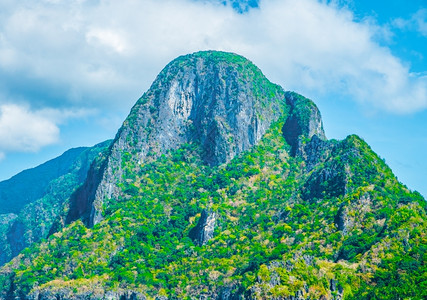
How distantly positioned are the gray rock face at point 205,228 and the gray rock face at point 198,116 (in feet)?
121

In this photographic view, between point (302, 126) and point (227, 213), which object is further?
point (302, 126)

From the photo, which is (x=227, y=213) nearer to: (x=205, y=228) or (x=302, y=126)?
(x=205, y=228)

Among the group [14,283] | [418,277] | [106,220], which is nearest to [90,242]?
[106,220]

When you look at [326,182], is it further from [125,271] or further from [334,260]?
[125,271]

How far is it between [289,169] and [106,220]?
2345 inches

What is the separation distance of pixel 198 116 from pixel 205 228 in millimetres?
64503

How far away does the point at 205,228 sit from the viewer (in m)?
130

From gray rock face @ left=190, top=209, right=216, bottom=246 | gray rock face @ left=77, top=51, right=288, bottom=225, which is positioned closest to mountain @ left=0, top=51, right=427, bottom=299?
gray rock face @ left=190, top=209, right=216, bottom=246

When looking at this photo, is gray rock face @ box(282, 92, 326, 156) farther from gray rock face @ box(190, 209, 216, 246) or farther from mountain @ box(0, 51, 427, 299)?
gray rock face @ box(190, 209, 216, 246)

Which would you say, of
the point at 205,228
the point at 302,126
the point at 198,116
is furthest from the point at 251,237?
the point at 198,116

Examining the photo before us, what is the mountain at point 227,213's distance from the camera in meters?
101

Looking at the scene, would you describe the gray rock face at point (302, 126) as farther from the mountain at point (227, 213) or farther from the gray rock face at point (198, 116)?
the gray rock face at point (198, 116)

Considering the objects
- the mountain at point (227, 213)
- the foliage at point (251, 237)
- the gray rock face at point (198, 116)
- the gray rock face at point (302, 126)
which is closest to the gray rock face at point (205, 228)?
the mountain at point (227, 213)

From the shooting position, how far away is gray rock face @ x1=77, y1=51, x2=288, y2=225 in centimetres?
16975
